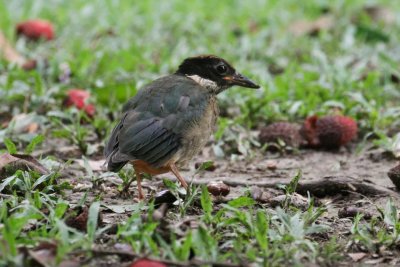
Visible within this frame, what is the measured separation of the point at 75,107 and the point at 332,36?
3761mm

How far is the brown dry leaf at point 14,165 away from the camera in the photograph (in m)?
4.53

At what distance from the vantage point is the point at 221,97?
6.70 metres

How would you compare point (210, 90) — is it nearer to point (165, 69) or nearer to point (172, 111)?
point (172, 111)

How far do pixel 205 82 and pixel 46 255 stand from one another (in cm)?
244

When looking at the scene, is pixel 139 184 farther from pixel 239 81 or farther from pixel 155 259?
pixel 155 259

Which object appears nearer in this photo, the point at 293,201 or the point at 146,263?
the point at 146,263

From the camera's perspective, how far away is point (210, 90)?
5500 mm

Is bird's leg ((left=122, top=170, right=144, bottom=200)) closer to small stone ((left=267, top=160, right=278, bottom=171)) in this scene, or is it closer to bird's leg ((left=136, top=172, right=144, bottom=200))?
bird's leg ((left=136, top=172, right=144, bottom=200))

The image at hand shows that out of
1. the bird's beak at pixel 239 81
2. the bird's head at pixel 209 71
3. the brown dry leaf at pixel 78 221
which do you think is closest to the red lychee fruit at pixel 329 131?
the bird's beak at pixel 239 81

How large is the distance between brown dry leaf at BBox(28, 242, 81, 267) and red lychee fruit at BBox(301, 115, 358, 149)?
2913 millimetres

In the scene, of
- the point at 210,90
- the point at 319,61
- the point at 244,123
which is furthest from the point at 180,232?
the point at 319,61

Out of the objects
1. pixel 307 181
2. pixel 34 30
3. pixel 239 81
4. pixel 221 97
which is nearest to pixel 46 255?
pixel 307 181

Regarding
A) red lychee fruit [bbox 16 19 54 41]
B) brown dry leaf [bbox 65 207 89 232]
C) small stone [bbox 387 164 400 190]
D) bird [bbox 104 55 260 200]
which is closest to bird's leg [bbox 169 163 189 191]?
bird [bbox 104 55 260 200]

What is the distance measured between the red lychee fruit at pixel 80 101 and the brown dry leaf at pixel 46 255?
2940 mm
